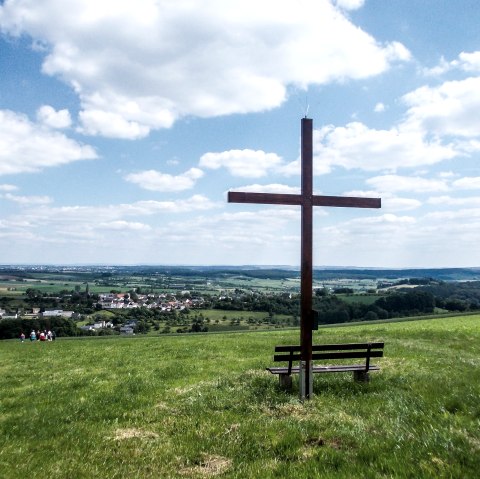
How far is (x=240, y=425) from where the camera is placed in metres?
8.70

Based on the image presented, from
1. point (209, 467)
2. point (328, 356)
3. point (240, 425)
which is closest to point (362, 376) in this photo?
point (328, 356)

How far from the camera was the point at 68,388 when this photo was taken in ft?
44.1

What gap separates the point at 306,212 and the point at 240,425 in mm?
5257

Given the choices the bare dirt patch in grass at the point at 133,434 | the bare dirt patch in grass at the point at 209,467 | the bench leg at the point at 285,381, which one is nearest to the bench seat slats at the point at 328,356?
the bench leg at the point at 285,381

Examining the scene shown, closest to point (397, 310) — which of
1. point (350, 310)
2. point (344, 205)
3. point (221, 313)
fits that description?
point (350, 310)

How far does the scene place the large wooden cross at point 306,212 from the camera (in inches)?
438

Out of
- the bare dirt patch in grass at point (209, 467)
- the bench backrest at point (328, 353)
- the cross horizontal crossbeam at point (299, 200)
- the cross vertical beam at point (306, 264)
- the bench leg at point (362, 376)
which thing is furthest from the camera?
the bench leg at point (362, 376)

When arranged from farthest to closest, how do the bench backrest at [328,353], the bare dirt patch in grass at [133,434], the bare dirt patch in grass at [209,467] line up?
1. the bench backrest at [328,353]
2. the bare dirt patch in grass at [133,434]
3. the bare dirt patch in grass at [209,467]

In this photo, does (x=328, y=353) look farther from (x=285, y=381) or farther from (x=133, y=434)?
(x=133, y=434)

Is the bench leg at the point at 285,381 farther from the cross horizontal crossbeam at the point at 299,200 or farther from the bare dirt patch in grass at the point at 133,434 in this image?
the cross horizontal crossbeam at the point at 299,200

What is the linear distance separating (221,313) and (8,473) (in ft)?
319

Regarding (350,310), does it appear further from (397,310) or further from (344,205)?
(344,205)

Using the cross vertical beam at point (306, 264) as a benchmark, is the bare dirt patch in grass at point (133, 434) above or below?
below

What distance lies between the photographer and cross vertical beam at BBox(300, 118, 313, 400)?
11086 millimetres
